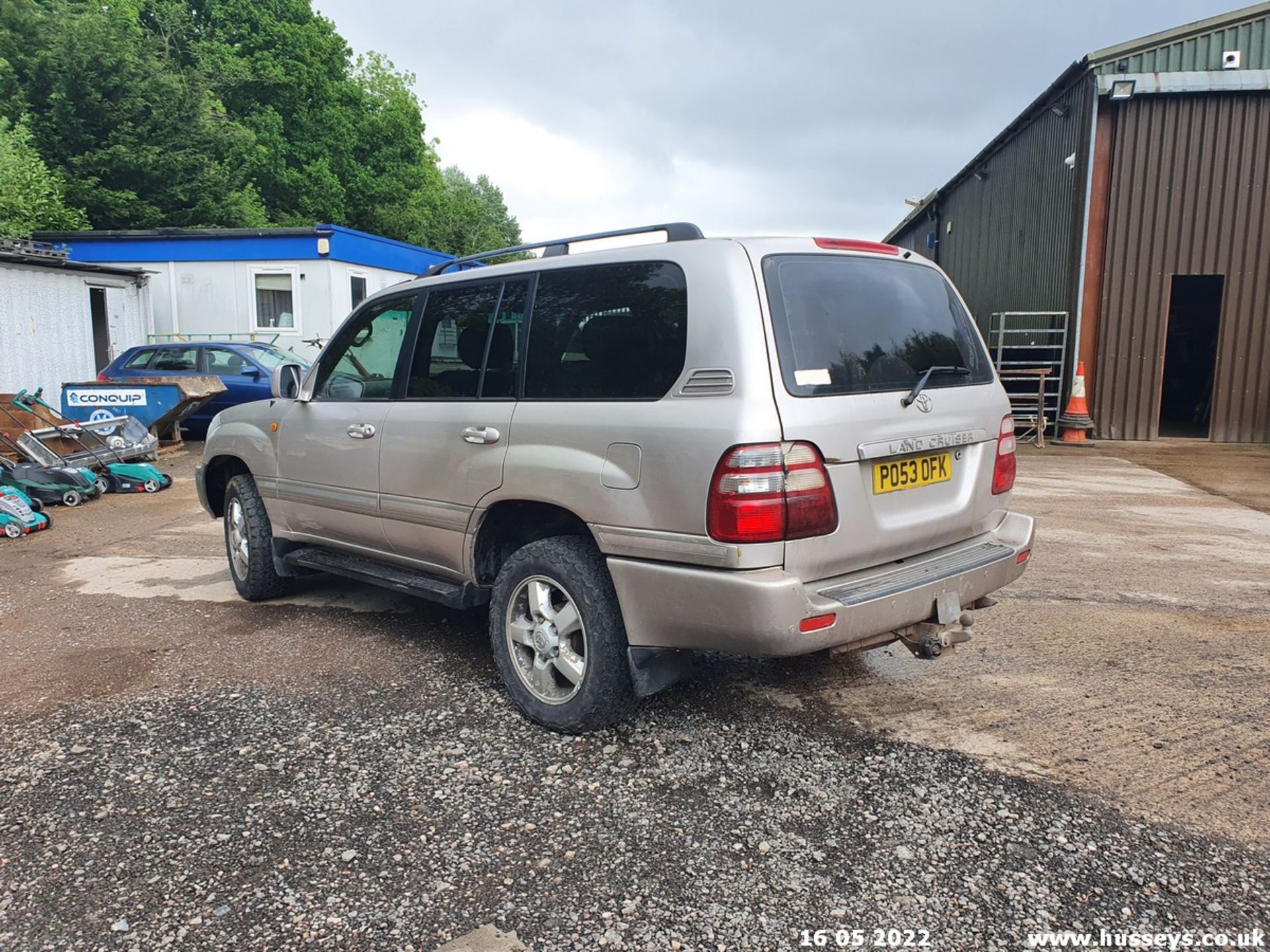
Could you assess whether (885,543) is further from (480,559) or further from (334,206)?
(334,206)

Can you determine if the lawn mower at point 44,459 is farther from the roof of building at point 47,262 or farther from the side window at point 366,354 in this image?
the side window at point 366,354

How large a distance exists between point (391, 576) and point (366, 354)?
1.15 m

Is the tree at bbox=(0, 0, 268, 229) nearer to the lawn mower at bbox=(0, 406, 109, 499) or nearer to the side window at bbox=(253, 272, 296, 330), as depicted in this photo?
the side window at bbox=(253, 272, 296, 330)

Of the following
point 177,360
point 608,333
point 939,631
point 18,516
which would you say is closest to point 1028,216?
point 177,360

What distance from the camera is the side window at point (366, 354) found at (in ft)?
14.7

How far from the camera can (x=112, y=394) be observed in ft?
39.2

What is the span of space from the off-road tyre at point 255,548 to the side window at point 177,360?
9.33m

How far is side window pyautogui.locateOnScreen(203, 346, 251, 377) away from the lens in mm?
13820

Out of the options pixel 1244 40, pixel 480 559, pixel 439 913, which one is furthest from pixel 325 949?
pixel 1244 40

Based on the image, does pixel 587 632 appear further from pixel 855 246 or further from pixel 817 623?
pixel 855 246

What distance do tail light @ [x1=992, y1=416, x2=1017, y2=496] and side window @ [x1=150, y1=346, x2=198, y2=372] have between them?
12902 millimetres

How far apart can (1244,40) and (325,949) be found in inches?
605

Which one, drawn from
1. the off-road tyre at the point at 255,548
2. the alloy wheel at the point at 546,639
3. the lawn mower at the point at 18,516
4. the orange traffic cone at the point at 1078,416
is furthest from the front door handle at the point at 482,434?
the orange traffic cone at the point at 1078,416

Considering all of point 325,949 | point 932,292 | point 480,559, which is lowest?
point 325,949
